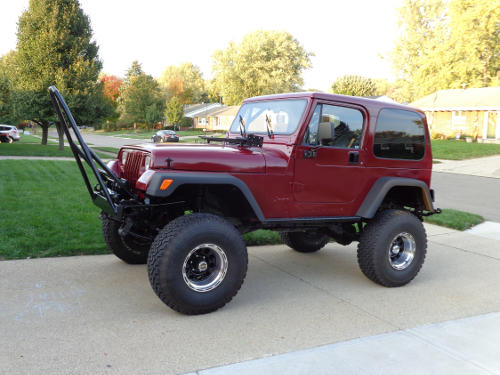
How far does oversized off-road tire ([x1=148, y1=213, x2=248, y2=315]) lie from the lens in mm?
3670

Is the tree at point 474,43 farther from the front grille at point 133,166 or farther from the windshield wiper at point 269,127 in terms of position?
the front grille at point 133,166

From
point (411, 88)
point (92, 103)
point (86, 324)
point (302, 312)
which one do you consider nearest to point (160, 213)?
point (86, 324)

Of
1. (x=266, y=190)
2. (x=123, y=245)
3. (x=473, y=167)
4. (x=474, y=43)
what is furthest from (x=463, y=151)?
(x=123, y=245)

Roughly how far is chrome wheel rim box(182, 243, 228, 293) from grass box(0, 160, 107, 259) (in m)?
2.18

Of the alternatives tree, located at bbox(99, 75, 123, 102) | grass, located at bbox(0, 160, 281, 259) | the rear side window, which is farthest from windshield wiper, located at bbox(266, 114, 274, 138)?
tree, located at bbox(99, 75, 123, 102)

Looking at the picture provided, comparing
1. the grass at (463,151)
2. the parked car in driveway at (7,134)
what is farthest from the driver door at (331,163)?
the parked car in driveway at (7,134)

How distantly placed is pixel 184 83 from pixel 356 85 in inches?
1564

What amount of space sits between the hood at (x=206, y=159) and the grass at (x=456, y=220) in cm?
555

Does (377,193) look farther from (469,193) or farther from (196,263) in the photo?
(469,193)

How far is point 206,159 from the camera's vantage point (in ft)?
12.8

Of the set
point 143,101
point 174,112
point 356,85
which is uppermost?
point 356,85

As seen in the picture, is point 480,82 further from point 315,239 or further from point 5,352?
point 5,352

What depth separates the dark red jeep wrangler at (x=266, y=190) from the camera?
3.79m

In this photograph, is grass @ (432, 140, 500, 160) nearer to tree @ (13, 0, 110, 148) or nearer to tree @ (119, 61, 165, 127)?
tree @ (13, 0, 110, 148)
